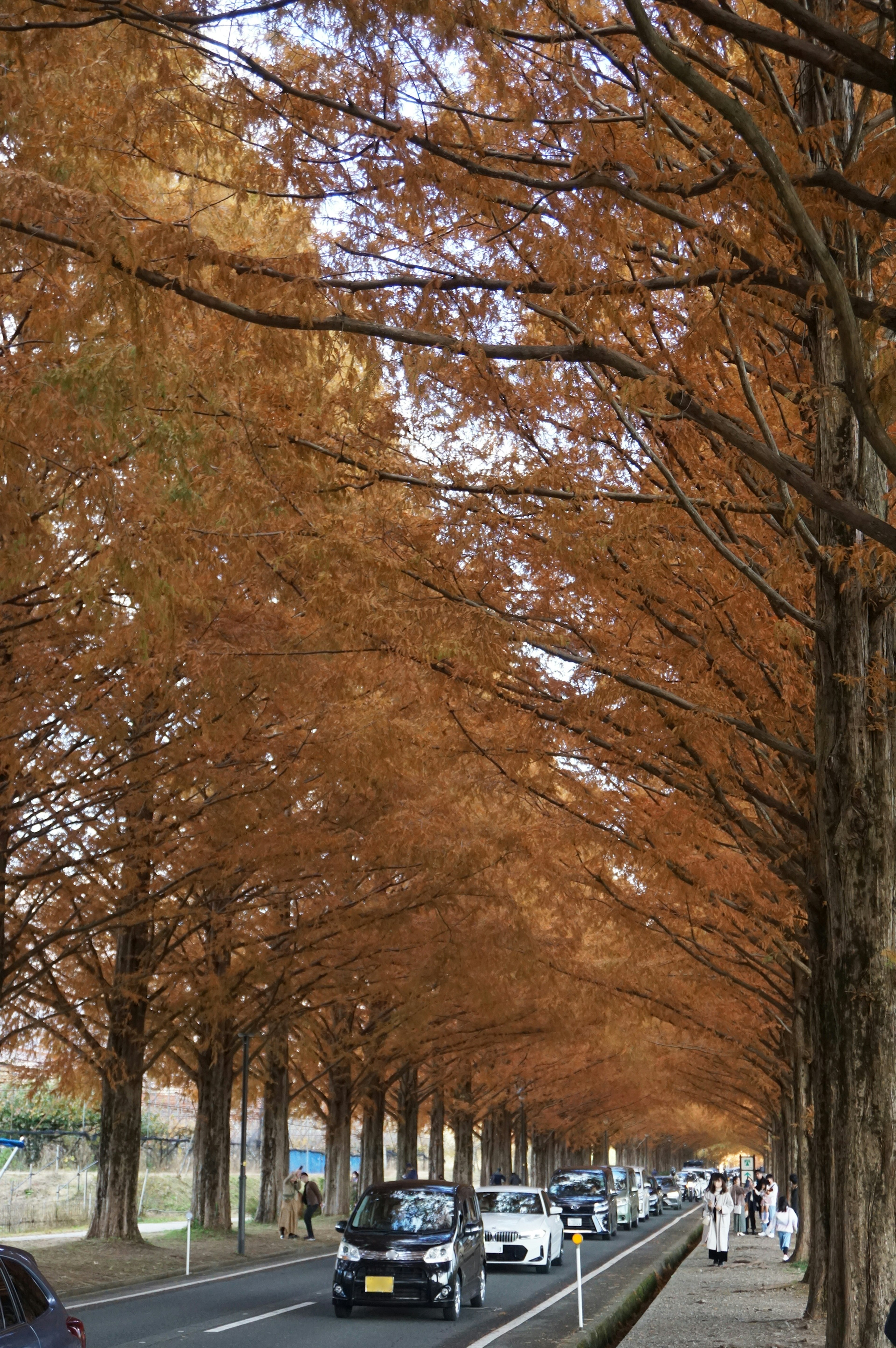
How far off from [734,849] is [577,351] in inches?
400

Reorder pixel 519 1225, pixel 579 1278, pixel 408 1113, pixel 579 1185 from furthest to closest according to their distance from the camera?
pixel 408 1113
pixel 579 1185
pixel 519 1225
pixel 579 1278

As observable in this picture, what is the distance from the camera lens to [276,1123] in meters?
32.1

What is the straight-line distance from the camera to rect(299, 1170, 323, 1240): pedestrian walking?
30.2 m

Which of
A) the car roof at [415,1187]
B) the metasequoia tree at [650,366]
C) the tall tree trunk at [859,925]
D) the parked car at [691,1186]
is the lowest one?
the parked car at [691,1186]

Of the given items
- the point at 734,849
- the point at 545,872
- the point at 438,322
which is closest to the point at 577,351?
the point at 438,322

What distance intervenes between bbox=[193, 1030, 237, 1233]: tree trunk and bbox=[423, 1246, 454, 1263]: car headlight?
1191cm

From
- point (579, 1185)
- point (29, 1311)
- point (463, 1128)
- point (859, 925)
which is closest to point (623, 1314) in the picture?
point (859, 925)

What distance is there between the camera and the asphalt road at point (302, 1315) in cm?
1373

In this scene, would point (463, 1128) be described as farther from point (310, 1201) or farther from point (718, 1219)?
point (718, 1219)

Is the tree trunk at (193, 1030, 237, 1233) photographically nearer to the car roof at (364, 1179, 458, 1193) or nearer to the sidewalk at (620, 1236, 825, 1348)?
the sidewalk at (620, 1236, 825, 1348)

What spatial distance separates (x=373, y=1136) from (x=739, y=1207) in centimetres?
1170

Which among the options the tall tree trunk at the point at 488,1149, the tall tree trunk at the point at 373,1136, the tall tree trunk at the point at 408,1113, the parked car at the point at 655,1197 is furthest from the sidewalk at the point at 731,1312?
the parked car at the point at 655,1197

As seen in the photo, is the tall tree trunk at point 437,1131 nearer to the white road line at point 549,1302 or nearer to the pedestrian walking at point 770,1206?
the white road line at point 549,1302

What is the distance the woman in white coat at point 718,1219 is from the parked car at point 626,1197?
57.9 ft
